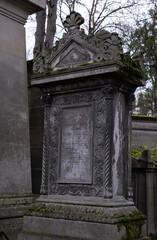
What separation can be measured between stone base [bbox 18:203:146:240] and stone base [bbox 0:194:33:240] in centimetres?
127

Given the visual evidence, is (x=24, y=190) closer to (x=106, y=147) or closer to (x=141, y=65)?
(x=106, y=147)

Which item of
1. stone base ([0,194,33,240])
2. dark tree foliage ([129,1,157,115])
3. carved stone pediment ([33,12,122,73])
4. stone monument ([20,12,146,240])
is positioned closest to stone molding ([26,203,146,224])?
stone monument ([20,12,146,240])

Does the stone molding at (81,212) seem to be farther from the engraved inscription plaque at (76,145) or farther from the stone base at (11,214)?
the stone base at (11,214)

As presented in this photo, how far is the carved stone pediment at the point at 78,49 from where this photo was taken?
5648mm

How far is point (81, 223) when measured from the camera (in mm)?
5320

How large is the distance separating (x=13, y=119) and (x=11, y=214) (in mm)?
1947

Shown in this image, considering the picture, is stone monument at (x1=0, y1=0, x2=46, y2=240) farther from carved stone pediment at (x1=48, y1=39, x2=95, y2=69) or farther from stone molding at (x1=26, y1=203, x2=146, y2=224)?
carved stone pediment at (x1=48, y1=39, x2=95, y2=69)

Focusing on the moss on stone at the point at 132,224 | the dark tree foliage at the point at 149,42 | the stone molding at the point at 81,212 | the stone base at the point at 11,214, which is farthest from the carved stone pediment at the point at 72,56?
the dark tree foliage at the point at 149,42

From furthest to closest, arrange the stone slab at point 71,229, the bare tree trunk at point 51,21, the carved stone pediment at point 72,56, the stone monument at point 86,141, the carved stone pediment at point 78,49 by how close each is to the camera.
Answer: the bare tree trunk at point 51,21, the carved stone pediment at point 72,56, the carved stone pediment at point 78,49, the stone monument at point 86,141, the stone slab at point 71,229

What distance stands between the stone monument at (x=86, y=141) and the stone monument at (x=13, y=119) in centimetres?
141

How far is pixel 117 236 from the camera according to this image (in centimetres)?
503

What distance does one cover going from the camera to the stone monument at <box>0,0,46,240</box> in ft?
23.7

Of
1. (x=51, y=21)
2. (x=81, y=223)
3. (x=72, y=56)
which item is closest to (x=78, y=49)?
(x=72, y=56)

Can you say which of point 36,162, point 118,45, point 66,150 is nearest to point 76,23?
point 118,45
